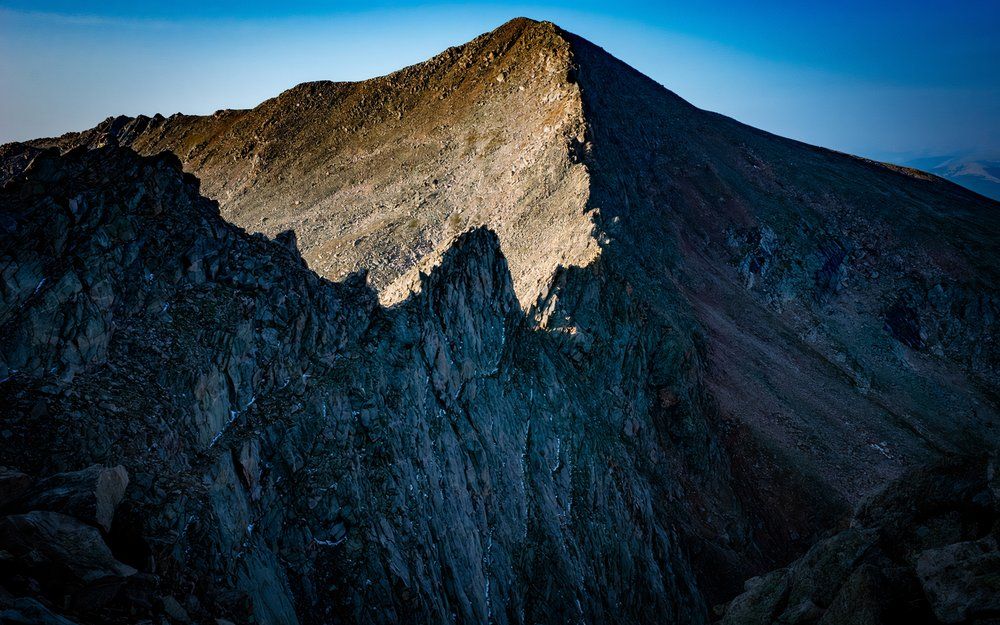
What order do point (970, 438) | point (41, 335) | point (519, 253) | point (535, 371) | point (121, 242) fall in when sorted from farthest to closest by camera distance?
point (970, 438)
point (519, 253)
point (535, 371)
point (121, 242)
point (41, 335)

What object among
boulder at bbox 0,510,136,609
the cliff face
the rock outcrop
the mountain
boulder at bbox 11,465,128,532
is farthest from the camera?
the mountain

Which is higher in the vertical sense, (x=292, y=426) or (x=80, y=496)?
(x=80, y=496)

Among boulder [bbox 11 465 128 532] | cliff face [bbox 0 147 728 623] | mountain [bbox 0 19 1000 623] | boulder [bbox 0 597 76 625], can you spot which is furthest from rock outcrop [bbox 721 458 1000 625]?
boulder [bbox 11 465 128 532]

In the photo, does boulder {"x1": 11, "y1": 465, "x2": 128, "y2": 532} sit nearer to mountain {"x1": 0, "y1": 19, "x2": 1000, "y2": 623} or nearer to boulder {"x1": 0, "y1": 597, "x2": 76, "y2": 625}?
mountain {"x1": 0, "y1": 19, "x2": 1000, "y2": 623}

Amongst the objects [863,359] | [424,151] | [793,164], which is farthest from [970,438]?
[424,151]

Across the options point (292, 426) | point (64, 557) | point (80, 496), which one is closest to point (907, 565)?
point (292, 426)

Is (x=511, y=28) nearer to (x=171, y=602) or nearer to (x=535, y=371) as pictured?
(x=535, y=371)

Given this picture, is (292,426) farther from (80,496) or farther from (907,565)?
(907,565)

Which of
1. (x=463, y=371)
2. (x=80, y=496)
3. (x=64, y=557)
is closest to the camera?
(x=64, y=557)
